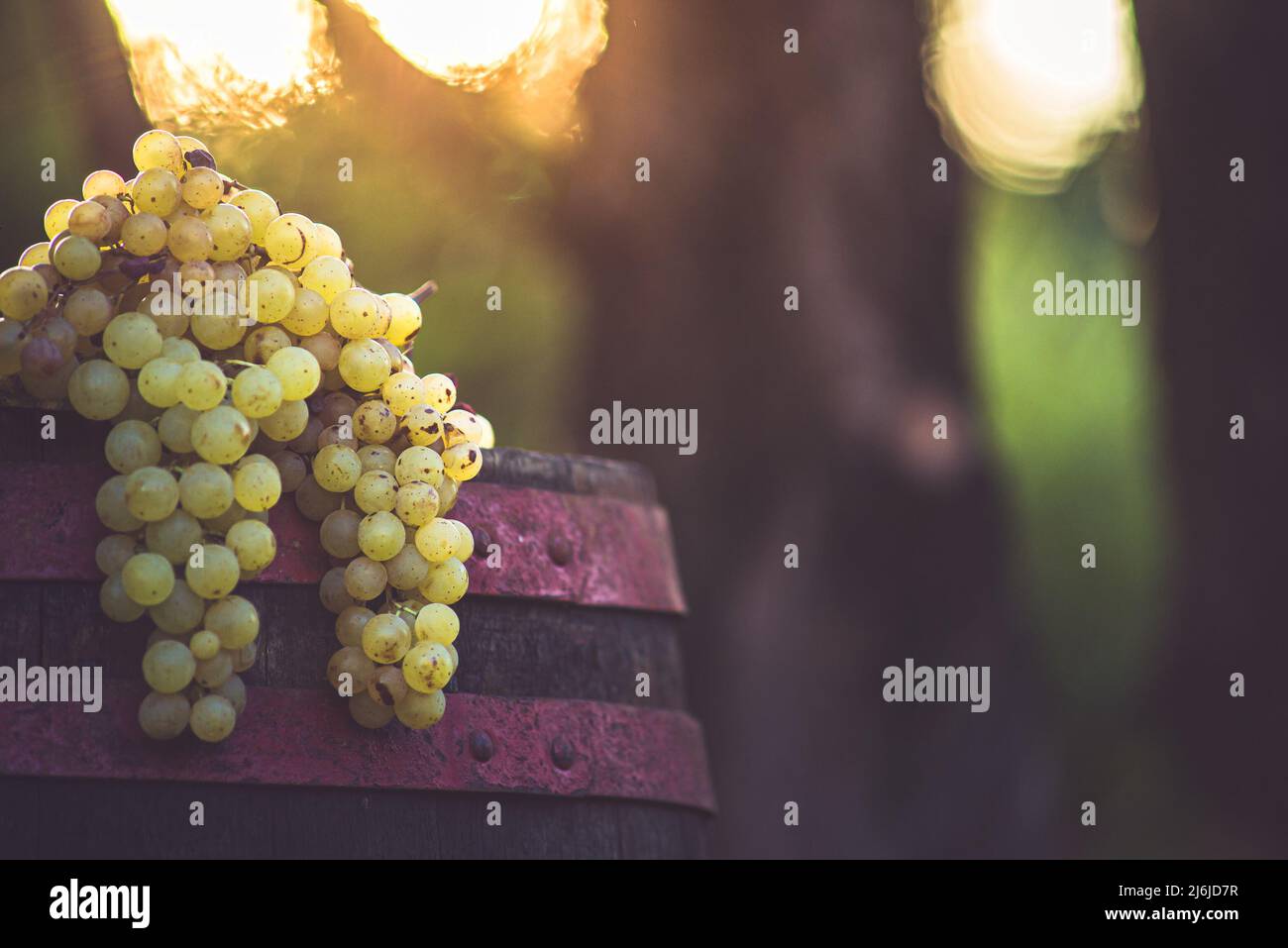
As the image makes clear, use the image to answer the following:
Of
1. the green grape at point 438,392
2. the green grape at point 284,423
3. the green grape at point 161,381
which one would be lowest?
the green grape at point 284,423

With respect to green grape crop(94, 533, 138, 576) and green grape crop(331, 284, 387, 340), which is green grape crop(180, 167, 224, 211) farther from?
green grape crop(94, 533, 138, 576)

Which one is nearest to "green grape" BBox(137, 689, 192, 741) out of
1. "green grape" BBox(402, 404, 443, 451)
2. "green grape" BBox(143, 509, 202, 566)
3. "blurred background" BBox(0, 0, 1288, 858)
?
"green grape" BBox(143, 509, 202, 566)

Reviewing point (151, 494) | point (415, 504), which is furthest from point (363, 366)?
point (151, 494)

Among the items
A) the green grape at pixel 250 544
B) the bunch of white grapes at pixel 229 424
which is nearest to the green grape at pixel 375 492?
the bunch of white grapes at pixel 229 424

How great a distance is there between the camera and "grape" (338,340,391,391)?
52.8 inches

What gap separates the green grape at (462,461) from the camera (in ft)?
4.56

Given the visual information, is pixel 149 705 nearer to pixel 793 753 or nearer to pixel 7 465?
pixel 7 465

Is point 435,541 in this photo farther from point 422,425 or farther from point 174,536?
point 174,536

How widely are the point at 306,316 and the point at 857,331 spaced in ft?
9.21

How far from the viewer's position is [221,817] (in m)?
1.23

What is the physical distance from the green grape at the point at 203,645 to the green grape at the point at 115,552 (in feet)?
0.32

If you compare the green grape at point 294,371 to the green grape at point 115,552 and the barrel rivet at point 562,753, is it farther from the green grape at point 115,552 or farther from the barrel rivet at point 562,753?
the barrel rivet at point 562,753

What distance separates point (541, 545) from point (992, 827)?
2.79 meters
